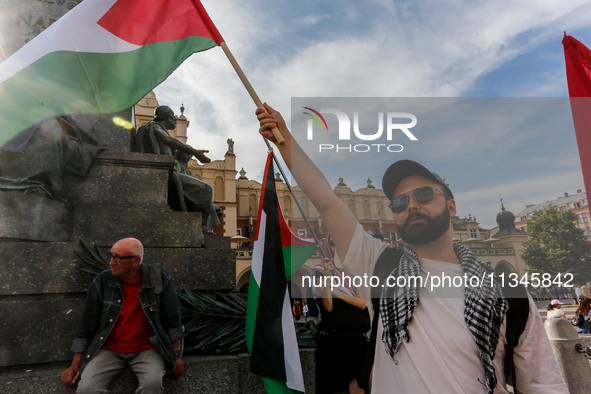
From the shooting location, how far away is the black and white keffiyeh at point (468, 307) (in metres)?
1.38

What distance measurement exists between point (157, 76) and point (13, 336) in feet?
7.18

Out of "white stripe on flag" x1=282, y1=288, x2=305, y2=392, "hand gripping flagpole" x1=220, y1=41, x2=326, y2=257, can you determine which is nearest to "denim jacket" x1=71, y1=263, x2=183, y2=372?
"white stripe on flag" x1=282, y1=288, x2=305, y2=392

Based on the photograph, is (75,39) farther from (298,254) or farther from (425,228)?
(425,228)

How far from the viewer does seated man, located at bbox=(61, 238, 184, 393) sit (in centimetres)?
231

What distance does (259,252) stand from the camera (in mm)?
2771

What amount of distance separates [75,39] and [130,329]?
2136mm

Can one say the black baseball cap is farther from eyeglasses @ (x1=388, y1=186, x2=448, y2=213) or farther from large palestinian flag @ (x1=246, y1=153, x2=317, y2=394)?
large palestinian flag @ (x1=246, y1=153, x2=317, y2=394)

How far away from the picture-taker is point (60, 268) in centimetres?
304

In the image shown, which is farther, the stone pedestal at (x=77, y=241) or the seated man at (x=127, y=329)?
the stone pedestal at (x=77, y=241)

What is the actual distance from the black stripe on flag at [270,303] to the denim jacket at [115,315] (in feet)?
1.80

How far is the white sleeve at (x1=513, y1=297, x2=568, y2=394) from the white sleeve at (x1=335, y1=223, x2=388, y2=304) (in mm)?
596

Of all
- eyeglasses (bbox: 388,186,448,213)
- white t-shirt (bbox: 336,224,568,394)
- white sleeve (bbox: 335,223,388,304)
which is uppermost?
eyeglasses (bbox: 388,186,448,213)

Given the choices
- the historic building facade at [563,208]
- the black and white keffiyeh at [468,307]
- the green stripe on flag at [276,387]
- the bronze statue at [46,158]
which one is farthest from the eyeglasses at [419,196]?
the bronze statue at [46,158]

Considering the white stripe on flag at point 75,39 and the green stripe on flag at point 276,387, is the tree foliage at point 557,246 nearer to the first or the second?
the green stripe on flag at point 276,387
